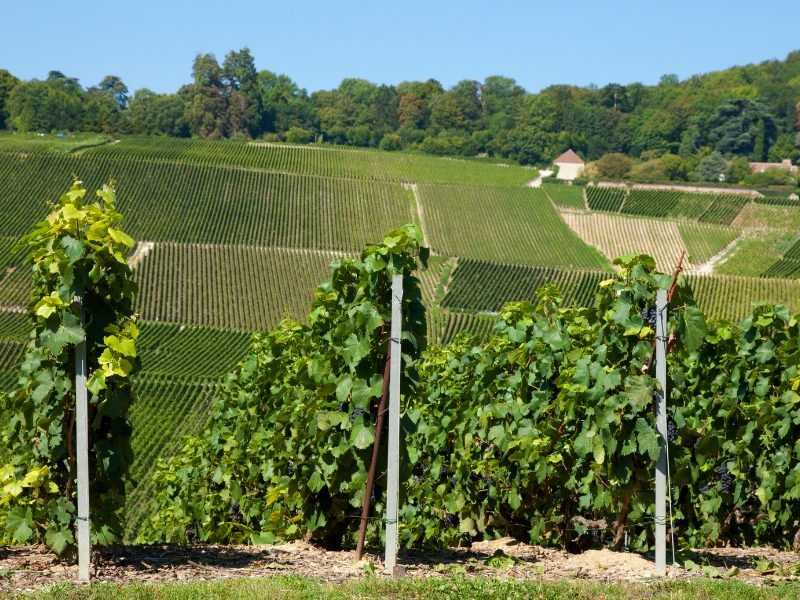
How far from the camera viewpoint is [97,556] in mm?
9352

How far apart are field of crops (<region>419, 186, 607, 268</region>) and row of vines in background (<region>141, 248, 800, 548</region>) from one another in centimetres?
5327

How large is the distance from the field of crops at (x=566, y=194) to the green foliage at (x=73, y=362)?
7295 cm

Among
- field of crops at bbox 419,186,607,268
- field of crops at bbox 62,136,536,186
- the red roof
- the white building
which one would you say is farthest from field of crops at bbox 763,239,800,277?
the red roof

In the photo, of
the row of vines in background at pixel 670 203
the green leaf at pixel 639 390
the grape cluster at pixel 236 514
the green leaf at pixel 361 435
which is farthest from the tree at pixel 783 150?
the green leaf at pixel 361 435

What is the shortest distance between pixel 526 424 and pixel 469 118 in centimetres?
14704

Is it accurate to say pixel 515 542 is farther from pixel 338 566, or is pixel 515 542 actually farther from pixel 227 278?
pixel 227 278

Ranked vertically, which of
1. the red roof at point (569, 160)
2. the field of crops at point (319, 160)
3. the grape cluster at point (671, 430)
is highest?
the red roof at point (569, 160)

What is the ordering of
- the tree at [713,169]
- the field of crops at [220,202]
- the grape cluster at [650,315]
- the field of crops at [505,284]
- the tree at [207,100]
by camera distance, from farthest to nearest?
the tree at [207,100] < the tree at [713,169] < the field of crops at [220,202] < the field of crops at [505,284] < the grape cluster at [650,315]

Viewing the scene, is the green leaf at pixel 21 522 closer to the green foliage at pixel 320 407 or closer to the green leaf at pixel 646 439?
the green foliage at pixel 320 407

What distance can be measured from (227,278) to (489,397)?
4783 centimetres

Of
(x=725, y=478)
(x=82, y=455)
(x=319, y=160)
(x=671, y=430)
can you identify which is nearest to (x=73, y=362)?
(x=82, y=455)

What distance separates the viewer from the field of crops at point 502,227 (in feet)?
228

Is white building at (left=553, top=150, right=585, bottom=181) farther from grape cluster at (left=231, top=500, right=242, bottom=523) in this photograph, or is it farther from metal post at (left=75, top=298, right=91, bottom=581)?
metal post at (left=75, top=298, right=91, bottom=581)

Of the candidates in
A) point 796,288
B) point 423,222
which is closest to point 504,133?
point 423,222
